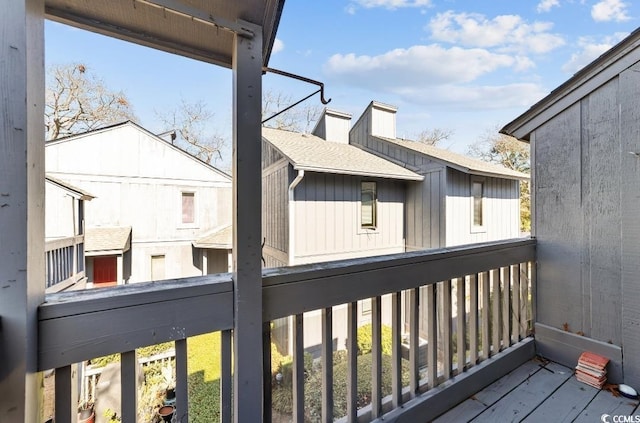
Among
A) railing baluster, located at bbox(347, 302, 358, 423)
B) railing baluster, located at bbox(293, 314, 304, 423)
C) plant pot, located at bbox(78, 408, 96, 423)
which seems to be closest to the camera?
railing baluster, located at bbox(293, 314, 304, 423)

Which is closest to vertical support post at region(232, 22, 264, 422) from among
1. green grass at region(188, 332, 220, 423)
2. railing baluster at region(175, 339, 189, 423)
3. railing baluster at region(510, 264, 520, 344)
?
railing baluster at region(175, 339, 189, 423)

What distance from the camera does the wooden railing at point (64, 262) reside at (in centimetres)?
496

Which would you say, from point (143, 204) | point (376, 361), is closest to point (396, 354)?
point (376, 361)

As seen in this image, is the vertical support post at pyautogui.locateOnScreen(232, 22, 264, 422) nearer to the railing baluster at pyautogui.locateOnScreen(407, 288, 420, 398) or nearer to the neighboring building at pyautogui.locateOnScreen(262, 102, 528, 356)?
the railing baluster at pyautogui.locateOnScreen(407, 288, 420, 398)

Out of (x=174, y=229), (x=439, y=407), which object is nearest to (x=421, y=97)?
(x=174, y=229)

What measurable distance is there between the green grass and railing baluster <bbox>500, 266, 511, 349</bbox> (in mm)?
2863

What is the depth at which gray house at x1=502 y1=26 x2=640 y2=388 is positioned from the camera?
6.04 feet

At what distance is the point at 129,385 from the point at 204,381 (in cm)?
388

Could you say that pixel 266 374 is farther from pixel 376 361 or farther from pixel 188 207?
pixel 188 207

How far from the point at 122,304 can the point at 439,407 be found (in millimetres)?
1639

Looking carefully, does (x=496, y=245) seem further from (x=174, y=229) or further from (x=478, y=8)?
(x=174, y=229)

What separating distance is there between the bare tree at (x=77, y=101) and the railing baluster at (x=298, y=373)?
2.27 m

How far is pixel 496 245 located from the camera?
2.00 m

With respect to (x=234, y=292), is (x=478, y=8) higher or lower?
higher
